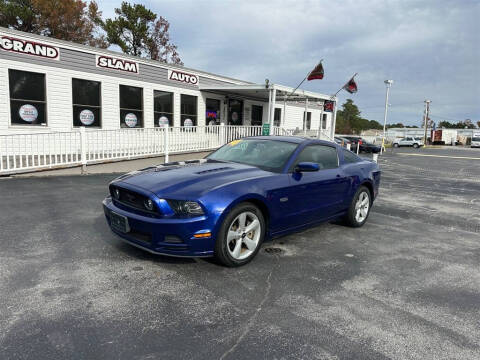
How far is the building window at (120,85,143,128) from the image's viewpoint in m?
12.9

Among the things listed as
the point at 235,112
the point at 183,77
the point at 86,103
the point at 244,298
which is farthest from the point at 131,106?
the point at 244,298

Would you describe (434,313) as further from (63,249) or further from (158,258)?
(63,249)

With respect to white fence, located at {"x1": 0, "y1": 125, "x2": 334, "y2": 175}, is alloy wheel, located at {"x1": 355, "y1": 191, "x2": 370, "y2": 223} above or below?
below

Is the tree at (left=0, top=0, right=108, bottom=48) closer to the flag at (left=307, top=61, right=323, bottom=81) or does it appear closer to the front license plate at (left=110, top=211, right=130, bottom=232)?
the flag at (left=307, top=61, right=323, bottom=81)

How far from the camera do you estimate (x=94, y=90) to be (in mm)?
12031

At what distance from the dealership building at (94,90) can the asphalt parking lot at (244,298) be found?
6528 mm

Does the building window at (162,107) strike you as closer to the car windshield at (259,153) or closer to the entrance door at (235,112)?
the entrance door at (235,112)

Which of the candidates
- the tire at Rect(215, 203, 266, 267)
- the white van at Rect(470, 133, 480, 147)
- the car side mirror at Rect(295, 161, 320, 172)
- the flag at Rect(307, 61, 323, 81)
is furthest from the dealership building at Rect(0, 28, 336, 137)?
the white van at Rect(470, 133, 480, 147)

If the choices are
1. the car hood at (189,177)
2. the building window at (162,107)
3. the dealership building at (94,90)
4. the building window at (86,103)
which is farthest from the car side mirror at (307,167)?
the building window at (162,107)

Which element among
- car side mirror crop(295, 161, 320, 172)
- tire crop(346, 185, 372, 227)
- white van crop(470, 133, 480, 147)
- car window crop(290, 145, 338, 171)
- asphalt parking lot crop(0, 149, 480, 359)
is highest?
white van crop(470, 133, 480, 147)

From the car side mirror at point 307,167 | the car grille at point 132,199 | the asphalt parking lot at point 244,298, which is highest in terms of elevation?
the car side mirror at point 307,167

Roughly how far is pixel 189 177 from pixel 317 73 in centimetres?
1182

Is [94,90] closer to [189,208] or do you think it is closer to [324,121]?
[189,208]

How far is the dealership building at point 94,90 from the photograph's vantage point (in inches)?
400
